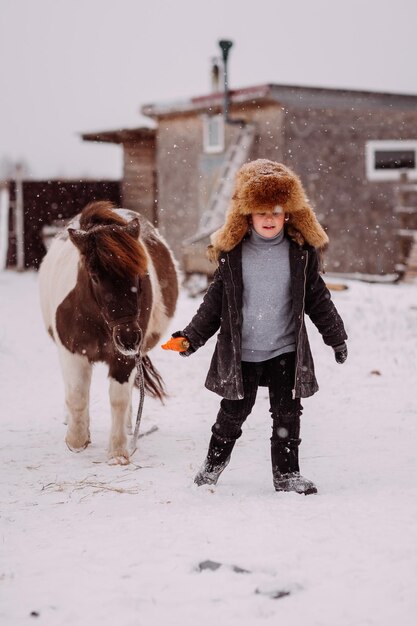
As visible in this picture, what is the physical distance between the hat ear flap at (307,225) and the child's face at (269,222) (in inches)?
3.2

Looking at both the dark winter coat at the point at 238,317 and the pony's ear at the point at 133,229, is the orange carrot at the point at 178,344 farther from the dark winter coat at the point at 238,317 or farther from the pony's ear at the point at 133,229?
the pony's ear at the point at 133,229

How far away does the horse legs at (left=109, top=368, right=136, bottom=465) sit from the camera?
4984mm

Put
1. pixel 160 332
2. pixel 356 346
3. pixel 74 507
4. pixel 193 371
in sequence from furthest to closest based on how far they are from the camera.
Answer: pixel 356 346, pixel 193 371, pixel 160 332, pixel 74 507

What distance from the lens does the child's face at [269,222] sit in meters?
3.96

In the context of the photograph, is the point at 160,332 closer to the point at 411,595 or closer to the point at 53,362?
the point at 53,362

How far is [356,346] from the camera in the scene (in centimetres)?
838

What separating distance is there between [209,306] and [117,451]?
1441 mm

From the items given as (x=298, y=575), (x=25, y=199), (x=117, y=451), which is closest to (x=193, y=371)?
(x=117, y=451)

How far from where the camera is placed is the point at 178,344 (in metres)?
4.09

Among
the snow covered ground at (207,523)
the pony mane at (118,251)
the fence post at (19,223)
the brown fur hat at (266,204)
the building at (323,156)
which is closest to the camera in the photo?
the snow covered ground at (207,523)

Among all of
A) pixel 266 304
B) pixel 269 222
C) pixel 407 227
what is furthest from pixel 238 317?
pixel 407 227

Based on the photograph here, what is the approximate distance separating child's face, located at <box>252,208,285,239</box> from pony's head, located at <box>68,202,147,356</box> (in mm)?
918

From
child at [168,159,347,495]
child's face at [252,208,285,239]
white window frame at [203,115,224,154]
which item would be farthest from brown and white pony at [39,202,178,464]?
white window frame at [203,115,224,154]

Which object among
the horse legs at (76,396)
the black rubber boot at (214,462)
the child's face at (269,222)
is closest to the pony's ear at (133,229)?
the horse legs at (76,396)
